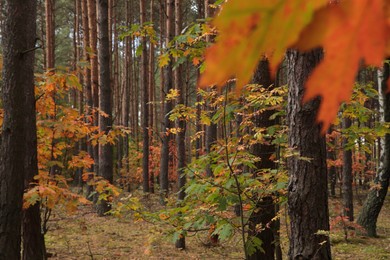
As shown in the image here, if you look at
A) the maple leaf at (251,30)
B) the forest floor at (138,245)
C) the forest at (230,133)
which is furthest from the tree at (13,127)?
the maple leaf at (251,30)

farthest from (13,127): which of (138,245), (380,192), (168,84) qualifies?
(380,192)

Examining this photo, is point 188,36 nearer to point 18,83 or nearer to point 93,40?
point 18,83

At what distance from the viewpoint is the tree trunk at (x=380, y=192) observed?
28.9 ft

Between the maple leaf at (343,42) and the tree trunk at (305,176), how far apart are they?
3109 mm

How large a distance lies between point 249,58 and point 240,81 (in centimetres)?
4

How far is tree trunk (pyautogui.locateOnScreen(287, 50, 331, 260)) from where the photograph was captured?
3383 millimetres

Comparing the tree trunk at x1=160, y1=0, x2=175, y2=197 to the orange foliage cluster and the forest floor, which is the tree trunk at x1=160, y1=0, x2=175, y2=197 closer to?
the forest floor

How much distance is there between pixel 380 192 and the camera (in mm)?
9078

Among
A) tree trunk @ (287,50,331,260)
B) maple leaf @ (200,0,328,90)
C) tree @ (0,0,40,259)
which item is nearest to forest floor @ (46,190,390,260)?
tree @ (0,0,40,259)

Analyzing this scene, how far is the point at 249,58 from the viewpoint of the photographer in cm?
40

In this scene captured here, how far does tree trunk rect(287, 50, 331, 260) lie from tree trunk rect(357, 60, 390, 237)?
612 centimetres

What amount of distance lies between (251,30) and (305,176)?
10.6ft

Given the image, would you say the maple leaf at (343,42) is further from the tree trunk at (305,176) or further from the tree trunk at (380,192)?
the tree trunk at (380,192)

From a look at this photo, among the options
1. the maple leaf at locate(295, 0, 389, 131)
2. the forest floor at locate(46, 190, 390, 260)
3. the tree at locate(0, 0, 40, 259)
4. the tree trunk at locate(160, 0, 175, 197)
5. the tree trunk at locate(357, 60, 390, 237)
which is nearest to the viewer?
the maple leaf at locate(295, 0, 389, 131)
